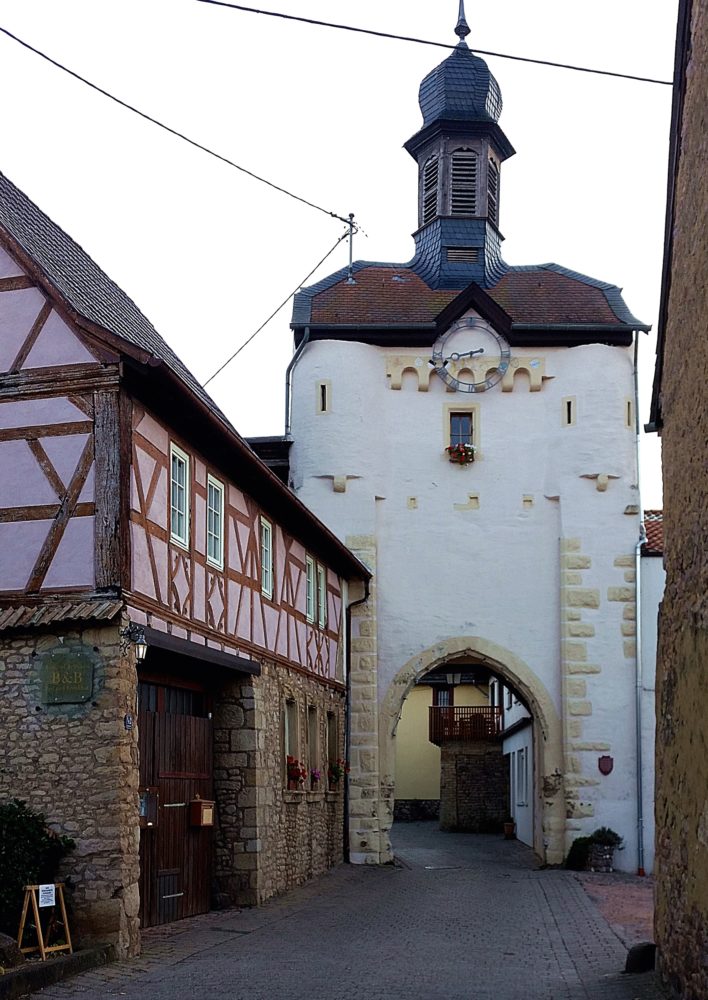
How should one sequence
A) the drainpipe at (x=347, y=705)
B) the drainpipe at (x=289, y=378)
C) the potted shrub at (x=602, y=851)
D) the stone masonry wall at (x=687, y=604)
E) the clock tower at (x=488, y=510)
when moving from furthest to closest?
the drainpipe at (x=289, y=378) < the clock tower at (x=488, y=510) < the drainpipe at (x=347, y=705) < the potted shrub at (x=602, y=851) < the stone masonry wall at (x=687, y=604)

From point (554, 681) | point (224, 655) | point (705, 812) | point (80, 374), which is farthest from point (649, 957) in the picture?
point (554, 681)

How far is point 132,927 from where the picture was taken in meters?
11.8

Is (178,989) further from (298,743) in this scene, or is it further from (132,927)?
(298,743)

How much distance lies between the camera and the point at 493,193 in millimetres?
28891

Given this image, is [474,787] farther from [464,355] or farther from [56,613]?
[56,613]

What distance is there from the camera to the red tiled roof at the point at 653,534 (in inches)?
970

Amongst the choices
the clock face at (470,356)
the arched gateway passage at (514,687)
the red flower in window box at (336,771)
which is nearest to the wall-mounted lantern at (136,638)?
the red flower in window box at (336,771)

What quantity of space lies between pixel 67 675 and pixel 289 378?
1451cm

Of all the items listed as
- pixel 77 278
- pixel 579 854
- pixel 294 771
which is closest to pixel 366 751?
pixel 579 854

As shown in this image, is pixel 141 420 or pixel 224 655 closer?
pixel 141 420

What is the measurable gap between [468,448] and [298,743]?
26.1 ft

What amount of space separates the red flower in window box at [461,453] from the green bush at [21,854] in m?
14.5

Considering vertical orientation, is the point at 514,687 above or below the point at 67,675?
below

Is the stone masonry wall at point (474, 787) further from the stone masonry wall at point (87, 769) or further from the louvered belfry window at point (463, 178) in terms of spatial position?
the stone masonry wall at point (87, 769)
